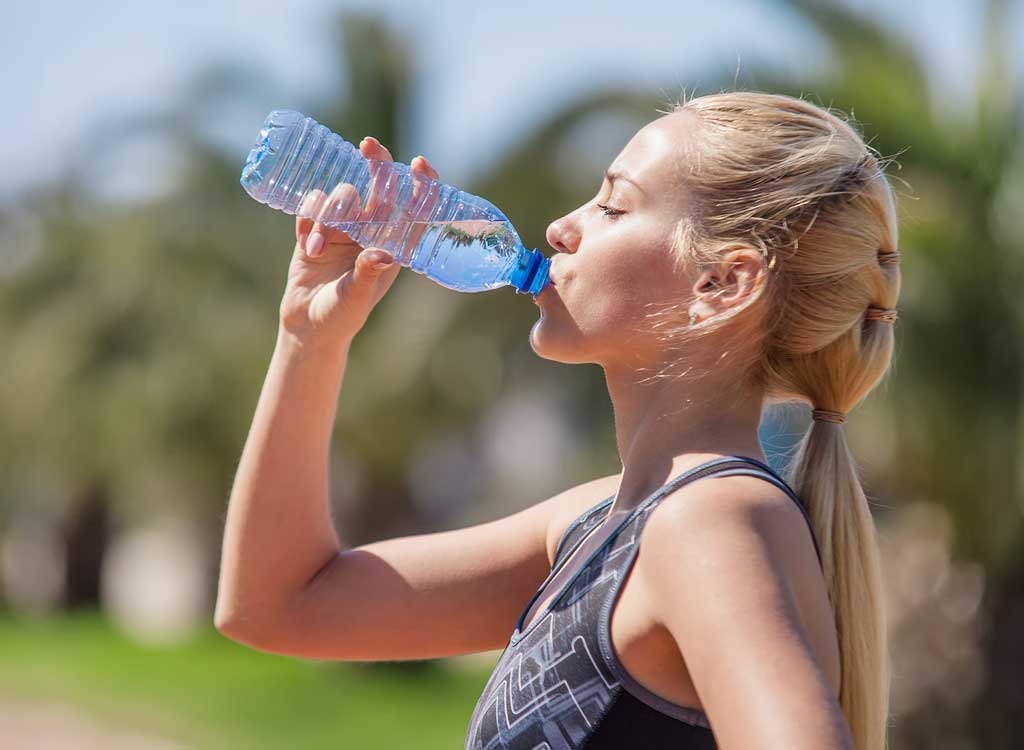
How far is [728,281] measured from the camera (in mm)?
2004

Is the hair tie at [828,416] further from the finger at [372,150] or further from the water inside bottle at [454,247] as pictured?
the finger at [372,150]

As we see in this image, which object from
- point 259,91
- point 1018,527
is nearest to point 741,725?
point 1018,527

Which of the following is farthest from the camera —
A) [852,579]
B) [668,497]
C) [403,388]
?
[403,388]

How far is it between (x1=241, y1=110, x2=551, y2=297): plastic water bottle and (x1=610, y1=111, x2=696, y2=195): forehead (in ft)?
1.17

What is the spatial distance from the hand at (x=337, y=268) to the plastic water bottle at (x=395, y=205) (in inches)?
0.7

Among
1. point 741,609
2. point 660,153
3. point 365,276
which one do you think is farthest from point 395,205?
point 741,609

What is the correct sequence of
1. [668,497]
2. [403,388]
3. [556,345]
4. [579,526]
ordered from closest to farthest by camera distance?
[668,497] < [556,345] < [579,526] < [403,388]

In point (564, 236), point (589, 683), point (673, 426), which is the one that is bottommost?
point (589, 683)

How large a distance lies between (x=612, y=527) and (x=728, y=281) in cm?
41

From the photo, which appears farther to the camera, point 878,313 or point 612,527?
point 878,313

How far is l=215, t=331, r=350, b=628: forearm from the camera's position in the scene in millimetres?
2389

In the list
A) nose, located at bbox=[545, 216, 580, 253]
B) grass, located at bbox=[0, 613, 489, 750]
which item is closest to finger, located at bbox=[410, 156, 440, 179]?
nose, located at bbox=[545, 216, 580, 253]

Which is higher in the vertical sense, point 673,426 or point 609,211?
point 609,211

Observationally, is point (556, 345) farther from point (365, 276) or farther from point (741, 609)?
point (741, 609)
